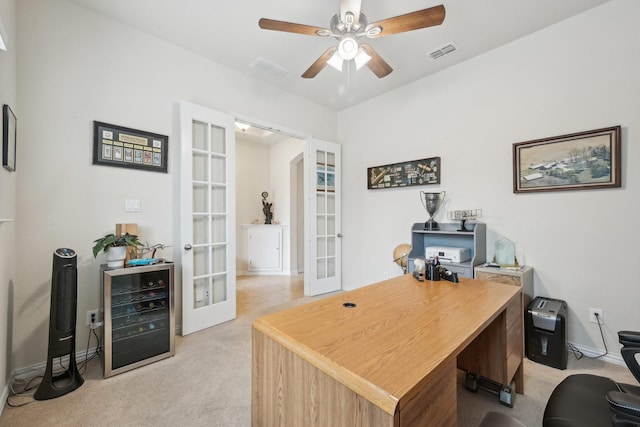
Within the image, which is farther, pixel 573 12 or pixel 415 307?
pixel 573 12

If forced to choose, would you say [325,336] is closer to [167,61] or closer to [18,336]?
[18,336]

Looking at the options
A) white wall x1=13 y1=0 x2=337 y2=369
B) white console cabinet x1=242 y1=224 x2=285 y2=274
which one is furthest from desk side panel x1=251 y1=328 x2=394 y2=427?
white console cabinet x1=242 y1=224 x2=285 y2=274

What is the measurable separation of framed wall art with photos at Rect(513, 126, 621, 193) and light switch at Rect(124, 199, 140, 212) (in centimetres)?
379

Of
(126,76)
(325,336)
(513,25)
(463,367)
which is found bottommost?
(463,367)

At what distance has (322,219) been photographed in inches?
165

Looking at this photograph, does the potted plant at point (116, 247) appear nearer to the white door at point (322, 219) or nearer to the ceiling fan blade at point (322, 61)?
the ceiling fan blade at point (322, 61)

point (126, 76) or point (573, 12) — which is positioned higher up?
point (573, 12)

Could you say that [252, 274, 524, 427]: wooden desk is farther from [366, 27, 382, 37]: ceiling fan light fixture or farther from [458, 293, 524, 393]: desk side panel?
[366, 27, 382, 37]: ceiling fan light fixture

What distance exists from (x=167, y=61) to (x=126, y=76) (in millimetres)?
458

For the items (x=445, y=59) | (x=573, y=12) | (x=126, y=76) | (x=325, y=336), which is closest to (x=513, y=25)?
(x=573, y=12)

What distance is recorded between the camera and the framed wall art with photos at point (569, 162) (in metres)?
2.19

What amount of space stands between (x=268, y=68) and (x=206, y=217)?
1949 millimetres

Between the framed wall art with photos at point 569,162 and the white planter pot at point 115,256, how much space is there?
3712 mm

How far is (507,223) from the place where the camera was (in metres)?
2.73
